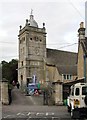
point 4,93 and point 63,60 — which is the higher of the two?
point 63,60

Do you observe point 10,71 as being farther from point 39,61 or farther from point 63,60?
point 63,60

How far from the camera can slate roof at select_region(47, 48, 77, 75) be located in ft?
222

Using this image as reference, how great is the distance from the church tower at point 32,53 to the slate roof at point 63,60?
8.78 feet

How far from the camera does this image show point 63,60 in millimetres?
72688

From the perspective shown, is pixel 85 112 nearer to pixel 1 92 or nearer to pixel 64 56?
pixel 1 92

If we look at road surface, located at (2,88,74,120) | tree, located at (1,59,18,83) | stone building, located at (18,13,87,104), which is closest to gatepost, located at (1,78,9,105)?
road surface, located at (2,88,74,120)

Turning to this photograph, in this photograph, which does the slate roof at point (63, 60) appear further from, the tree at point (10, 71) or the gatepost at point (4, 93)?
the gatepost at point (4, 93)

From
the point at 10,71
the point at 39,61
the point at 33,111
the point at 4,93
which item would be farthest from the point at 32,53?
the point at 33,111

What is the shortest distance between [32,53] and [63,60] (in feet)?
26.9

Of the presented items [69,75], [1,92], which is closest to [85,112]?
[1,92]

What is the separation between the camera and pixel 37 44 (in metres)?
70.2

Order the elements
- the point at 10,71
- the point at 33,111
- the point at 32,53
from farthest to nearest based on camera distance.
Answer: the point at 10,71
the point at 32,53
the point at 33,111

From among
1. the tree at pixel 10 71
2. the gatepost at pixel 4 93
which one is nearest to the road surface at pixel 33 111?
the gatepost at pixel 4 93

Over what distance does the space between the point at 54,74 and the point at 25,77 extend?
6572mm
